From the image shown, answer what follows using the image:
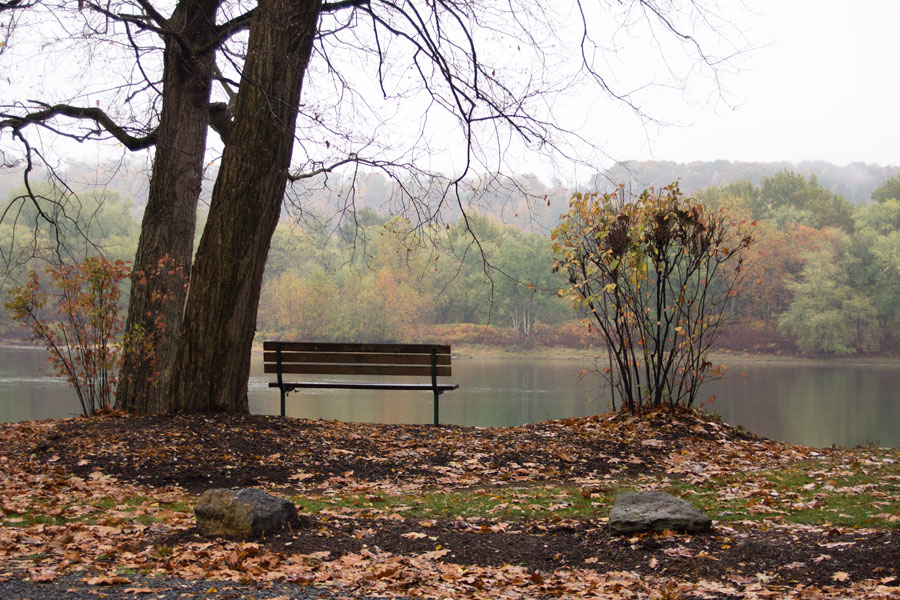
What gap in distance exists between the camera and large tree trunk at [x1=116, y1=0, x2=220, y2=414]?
26.9ft

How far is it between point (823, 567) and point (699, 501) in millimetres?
1630

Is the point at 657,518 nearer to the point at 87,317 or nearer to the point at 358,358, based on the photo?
the point at 358,358

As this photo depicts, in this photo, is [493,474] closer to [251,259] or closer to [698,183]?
[251,259]

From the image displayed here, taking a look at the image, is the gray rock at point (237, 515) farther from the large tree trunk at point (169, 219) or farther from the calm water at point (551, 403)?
the calm water at point (551, 403)

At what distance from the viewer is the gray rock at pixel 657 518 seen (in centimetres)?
398

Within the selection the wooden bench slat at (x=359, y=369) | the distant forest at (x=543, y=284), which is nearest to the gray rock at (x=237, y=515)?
the wooden bench slat at (x=359, y=369)

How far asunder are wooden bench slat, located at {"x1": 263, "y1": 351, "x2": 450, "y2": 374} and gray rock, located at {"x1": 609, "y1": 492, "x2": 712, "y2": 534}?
4917 millimetres

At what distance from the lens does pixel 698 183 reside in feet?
445

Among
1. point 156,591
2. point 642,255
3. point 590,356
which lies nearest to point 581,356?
point 590,356

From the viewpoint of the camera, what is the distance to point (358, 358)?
9.02 meters

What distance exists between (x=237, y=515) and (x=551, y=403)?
1999 cm

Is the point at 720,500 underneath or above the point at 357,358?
underneath

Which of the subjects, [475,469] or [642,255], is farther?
[642,255]

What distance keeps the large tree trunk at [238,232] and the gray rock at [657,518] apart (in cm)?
395
